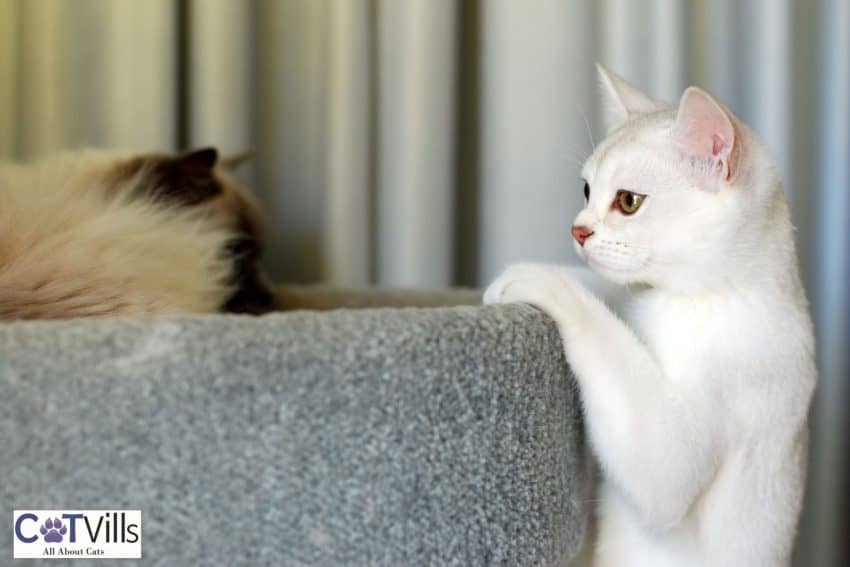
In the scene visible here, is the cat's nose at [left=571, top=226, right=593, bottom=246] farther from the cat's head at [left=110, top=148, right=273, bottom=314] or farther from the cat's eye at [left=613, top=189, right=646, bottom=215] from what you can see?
the cat's head at [left=110, top=148, right=273, bottom=314]

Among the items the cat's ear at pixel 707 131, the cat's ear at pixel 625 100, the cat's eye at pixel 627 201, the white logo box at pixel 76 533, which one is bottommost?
the white logo box at pixel 76 533

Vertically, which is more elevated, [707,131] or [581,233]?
[707,131]

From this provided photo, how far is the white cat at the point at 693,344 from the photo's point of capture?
2.37 ft

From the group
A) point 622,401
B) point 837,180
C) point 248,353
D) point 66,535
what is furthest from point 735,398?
point 837,180

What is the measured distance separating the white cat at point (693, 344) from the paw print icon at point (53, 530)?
1.40ft

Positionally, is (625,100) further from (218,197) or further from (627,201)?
(218,197)

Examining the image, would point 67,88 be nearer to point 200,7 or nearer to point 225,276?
point 200,7

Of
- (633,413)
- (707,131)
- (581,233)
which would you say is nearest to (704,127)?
(707,131)

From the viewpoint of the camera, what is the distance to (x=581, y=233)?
819 mm

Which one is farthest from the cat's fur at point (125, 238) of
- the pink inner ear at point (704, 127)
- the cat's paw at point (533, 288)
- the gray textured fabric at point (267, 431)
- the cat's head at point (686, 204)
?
the pink inner ear at point (704, 127)

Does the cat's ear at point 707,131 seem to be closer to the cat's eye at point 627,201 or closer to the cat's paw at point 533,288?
the cat's eye at point 627,201

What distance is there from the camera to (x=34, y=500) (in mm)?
550

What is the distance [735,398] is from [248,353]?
47 cm

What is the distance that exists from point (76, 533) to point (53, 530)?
0.02 metres
